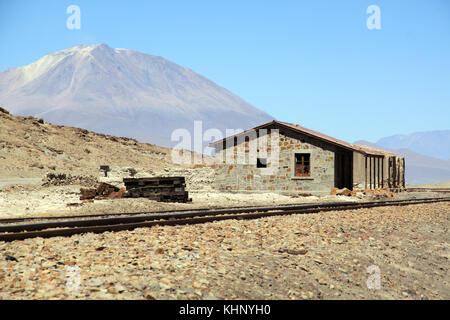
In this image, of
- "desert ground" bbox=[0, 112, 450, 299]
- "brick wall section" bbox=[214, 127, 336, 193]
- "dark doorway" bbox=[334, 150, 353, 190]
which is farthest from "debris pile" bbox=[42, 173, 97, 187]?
"desert ground" bbox=[0, 112, 450, 299]

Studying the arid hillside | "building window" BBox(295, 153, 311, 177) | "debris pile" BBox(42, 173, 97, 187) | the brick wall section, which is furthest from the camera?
the arid hillside

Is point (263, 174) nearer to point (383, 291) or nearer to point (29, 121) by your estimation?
point (383, 291)

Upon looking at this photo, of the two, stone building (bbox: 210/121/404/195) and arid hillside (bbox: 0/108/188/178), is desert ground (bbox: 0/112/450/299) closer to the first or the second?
stone building (bbox: 210/121/404/195)

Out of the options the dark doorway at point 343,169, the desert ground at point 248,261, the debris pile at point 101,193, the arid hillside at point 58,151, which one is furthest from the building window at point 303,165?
the arid hillside at point 58,151

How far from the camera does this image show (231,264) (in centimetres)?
759

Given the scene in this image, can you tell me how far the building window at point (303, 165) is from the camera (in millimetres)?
28516

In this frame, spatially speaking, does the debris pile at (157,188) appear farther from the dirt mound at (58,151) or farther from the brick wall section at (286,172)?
the dirt mound at (58,151)

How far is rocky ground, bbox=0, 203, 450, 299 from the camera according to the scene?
245 inches

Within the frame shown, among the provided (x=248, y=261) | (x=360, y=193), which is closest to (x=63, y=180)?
(x=360, y=193)

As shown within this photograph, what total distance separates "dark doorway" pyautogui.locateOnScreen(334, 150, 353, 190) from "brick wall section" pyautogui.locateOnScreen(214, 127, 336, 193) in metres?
0.74

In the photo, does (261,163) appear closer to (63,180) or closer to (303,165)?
(303,165)

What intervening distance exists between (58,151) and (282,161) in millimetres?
31587

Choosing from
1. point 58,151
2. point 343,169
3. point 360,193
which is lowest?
point 360,193

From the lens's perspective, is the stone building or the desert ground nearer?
the desert ground
